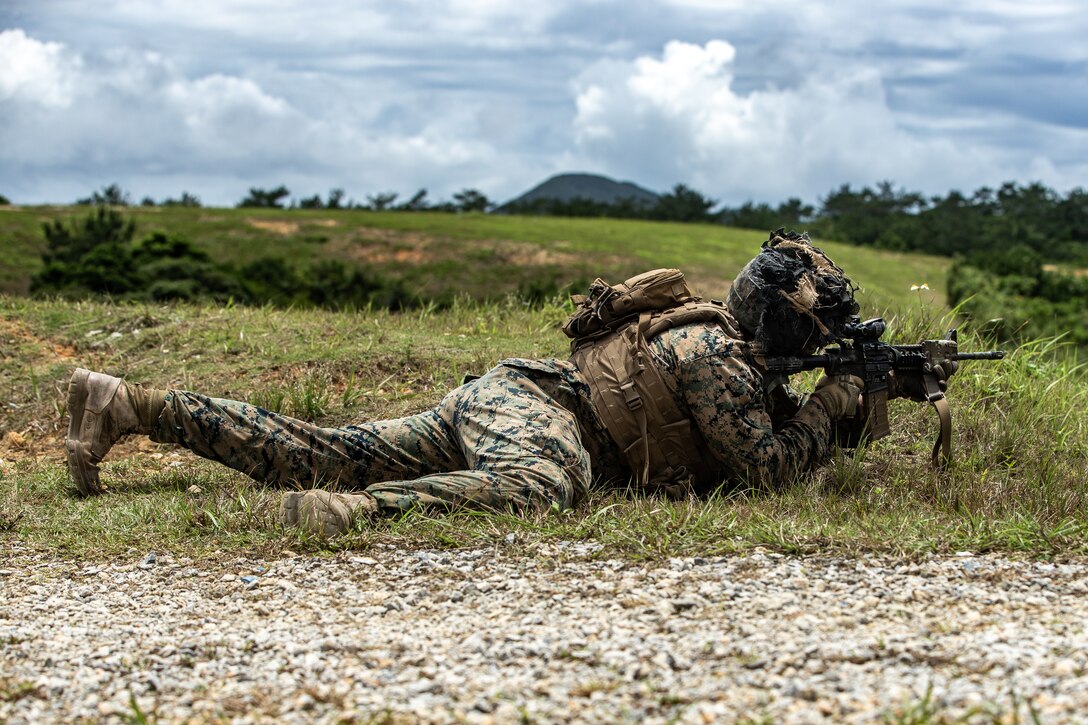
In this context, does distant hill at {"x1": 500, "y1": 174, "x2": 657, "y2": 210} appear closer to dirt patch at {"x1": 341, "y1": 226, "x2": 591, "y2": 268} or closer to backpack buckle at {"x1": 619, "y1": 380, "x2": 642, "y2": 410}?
dirt patch at {"x1": 341, "y1": 226, "x2": 591, "y2": 268}

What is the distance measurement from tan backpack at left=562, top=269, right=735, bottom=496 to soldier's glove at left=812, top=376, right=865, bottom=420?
1.87 ft

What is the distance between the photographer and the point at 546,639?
3.12m

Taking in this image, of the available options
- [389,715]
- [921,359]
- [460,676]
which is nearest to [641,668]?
[460,676]

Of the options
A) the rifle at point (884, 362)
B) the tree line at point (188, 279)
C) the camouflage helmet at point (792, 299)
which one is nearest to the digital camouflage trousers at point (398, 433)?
the camouflage helmet at point (792, 299)

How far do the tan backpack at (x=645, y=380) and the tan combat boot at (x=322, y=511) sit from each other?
1.16m

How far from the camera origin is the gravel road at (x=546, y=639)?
2750 millimetres

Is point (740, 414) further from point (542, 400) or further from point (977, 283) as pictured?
point (977, 283)

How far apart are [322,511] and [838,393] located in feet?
7.65

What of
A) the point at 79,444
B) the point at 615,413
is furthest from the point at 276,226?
the point at 615,413

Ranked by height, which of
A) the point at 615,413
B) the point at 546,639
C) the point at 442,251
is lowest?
the point at 546,639

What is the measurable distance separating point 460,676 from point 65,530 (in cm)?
233

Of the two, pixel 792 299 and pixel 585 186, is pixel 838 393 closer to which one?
pixel 792 299

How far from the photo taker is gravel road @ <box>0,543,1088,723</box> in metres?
2.75

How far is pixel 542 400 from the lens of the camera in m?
4.71
